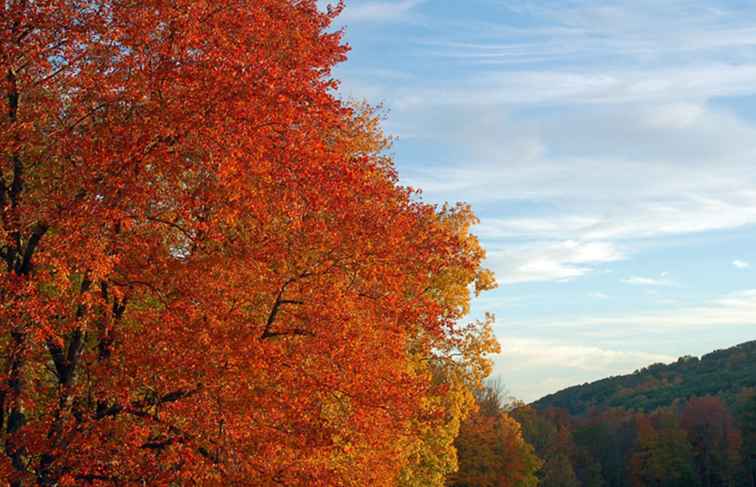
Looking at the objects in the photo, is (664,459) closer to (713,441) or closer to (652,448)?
(652,448)

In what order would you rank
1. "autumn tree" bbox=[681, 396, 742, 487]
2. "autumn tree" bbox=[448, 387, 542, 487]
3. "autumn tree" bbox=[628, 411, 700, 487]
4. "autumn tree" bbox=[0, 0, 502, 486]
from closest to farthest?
"autumn tree" bbox=[0, 0, 502, 486] → "autumn tree" bbox=[448, 387, 542, 487] → "autumn tree" bbox=[681, 396, 742, 487] → "autumn tree" bbox=[628, 411, 700, 487]

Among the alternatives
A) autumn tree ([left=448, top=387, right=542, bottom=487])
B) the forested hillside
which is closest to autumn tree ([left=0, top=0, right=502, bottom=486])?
autumn tree ([left=448, top=387, right=542, bottom=487])

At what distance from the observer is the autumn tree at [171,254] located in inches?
667

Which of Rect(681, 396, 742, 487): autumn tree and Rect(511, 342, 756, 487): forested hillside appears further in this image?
Rect(681, 396, 742, 487): autumn tree

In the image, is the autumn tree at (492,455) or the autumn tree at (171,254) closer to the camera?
the autumn tree at (171,254)

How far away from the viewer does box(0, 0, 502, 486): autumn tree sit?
16938mm

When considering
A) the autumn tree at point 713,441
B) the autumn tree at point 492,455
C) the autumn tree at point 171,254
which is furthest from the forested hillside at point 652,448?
the autumn tree at point 171,254

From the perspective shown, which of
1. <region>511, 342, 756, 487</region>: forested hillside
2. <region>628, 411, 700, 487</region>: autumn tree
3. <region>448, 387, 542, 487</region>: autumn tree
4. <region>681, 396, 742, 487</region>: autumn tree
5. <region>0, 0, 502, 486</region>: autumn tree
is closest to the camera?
<region>0, 0, 502, 486</region>: autumn tree

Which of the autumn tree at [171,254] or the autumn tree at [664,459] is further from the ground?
the autumn tree at [171,254]

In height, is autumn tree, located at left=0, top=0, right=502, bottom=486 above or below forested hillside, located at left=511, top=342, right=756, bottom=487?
above

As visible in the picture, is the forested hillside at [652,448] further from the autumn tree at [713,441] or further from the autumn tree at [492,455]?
the autumn tree at [492,455]

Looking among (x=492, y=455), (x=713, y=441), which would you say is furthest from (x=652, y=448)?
(x=492, y=455)

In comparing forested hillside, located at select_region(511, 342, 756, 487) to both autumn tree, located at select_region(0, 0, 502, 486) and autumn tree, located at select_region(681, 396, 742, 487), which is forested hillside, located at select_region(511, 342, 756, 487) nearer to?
autumn tree, located at select_region(681, 396, 742, 487)

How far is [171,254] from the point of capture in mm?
19469
